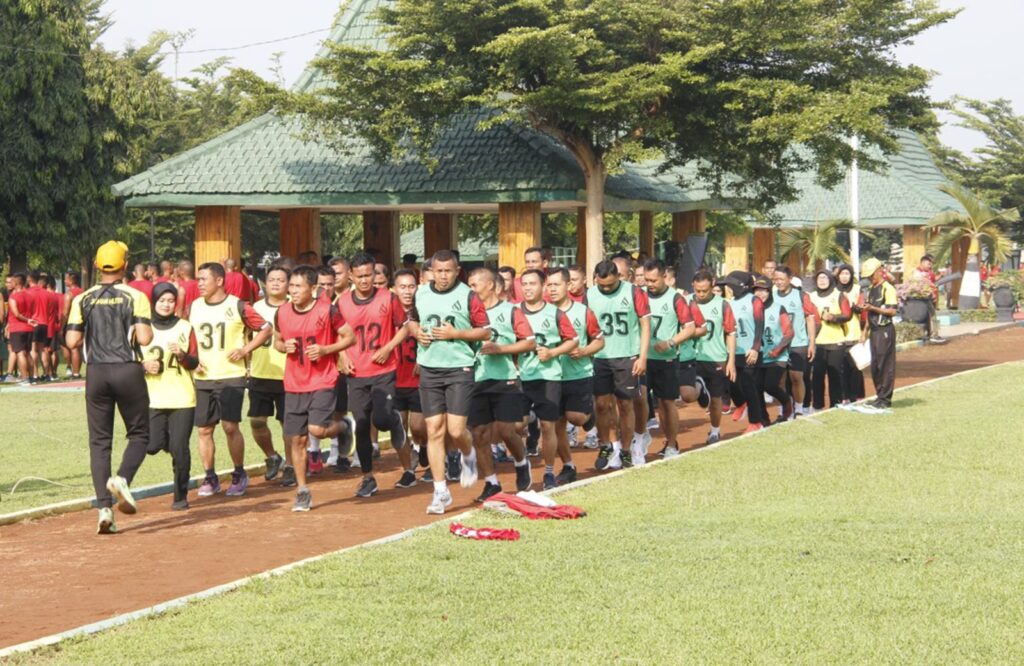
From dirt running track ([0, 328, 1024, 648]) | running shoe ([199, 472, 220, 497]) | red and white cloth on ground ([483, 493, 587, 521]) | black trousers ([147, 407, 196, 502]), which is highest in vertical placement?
black trousers ([147, 407, 196, 502])

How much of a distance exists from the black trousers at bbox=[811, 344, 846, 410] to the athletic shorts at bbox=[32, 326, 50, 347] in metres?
14.3

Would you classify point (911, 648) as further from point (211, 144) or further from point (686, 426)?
point (211, 144)

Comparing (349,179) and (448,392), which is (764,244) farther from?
(448,392)

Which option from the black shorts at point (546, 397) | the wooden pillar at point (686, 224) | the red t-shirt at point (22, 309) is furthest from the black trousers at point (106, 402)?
the wooden pillar at point (686, 224)

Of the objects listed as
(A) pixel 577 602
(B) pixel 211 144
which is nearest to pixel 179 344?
(A) pixel 577 602

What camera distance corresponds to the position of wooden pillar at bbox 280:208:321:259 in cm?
2973

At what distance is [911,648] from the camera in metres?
6.79

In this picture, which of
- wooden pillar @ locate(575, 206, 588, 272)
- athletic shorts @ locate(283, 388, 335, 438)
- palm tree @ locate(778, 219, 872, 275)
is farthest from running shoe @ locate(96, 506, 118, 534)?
palm tree @ locate(778, 219, 872, 275)

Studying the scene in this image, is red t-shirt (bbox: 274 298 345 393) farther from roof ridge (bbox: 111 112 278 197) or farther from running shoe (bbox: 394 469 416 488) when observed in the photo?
roof ridge (bbox: 111 112 278 197)

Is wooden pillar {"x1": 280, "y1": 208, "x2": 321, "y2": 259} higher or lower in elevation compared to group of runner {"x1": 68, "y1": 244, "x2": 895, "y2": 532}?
higher

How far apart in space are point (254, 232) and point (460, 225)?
12425 mm

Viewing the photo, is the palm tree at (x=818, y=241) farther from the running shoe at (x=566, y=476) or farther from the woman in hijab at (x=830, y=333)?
the running shoe at (x=566, y=476)

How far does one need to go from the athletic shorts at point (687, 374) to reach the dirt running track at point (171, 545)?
5.58ft

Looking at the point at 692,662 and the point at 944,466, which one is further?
the point at 944,466
